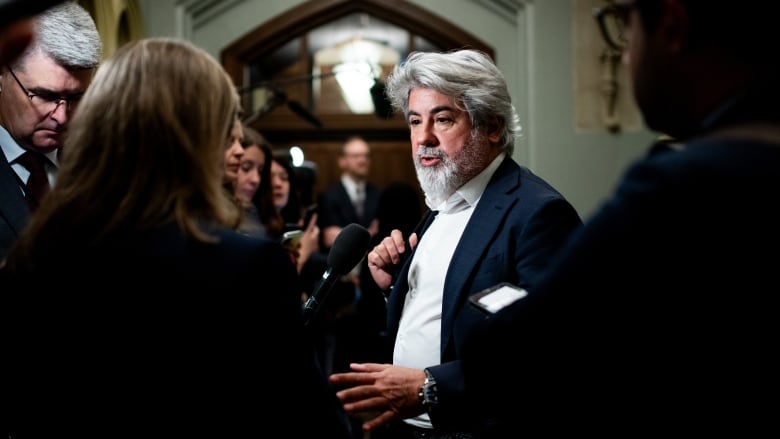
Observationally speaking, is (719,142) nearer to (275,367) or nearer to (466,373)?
(466,373)

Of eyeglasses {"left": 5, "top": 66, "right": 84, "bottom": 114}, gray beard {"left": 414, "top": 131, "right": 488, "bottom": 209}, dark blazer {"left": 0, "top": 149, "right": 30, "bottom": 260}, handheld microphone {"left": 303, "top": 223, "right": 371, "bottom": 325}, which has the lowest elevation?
handheld microphone {"left": 303, "top": 223, "right": 371, "bottom": 325}

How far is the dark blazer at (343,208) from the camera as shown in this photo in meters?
5.58

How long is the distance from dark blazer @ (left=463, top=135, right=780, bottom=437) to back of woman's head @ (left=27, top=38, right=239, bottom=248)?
1.61 ft

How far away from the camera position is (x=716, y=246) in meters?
0.78

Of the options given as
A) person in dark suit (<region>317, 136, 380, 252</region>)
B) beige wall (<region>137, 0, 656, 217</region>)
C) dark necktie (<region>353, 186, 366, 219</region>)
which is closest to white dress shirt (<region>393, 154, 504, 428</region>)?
beige wall (<region>137, 0, 656, 217</region>)

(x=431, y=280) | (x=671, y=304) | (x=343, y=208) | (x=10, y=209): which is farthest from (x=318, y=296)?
(x=343, y=208)

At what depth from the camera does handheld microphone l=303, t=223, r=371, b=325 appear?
1686 mm

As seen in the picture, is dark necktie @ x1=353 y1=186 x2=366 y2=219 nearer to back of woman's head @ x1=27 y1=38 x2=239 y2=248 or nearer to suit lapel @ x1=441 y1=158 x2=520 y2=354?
suit lapel @ x1=441 y1=158 x2=520 y2=354

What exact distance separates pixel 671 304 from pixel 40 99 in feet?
5.12

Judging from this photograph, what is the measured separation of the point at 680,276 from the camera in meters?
0.80

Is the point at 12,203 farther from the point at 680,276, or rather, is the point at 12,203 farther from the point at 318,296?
the point at 680,276

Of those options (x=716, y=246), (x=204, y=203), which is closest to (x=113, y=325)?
(x=204, y=203)

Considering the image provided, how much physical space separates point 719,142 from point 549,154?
4229mm

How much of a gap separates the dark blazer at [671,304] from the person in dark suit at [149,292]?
0.37 meters
